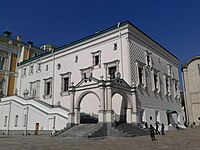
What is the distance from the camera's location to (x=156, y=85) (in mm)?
26000

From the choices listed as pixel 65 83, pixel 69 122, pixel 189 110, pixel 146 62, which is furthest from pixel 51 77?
pixel 189 110

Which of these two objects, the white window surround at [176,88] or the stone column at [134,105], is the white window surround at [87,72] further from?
the white window surround at [176,88]

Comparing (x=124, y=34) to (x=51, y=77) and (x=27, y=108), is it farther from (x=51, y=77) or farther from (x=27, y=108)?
(x=27, y=108)

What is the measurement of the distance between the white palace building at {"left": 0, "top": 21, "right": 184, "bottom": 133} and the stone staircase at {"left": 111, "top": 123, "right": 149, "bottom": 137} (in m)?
0.78

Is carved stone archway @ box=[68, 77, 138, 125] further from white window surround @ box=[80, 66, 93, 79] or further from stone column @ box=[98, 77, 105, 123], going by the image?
white window surround @ box=[80, 66, 93, 79]

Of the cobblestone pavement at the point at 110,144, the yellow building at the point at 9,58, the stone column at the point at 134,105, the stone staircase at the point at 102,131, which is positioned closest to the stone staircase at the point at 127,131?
the stone staircase at the point at 102,131

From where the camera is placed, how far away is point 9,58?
3581 centimetres

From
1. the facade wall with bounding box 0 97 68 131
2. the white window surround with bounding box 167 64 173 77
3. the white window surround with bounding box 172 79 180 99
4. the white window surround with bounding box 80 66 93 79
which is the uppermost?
the white window surround with bounding box 167 64 173 77

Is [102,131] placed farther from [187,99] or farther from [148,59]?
[187,99]

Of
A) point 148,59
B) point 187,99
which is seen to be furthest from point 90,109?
point 187,99

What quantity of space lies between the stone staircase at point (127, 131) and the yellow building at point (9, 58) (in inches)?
970

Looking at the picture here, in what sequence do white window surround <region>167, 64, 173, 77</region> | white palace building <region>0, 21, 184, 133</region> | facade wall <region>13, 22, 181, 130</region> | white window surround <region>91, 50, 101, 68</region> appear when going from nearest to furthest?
white palace building <region>0, 21, 184, 133</region>
facade wall <region>13, 22, 181, 130</region>
white window surround <region>91, 50, 101, 68</region>
white window surround <region>167, 64, 173, 77</region>

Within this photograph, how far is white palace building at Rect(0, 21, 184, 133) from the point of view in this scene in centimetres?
1970

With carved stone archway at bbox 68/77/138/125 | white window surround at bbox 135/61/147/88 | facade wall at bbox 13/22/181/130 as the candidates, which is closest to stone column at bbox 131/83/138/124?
carved stone archway at bbox 68/77/138/125
